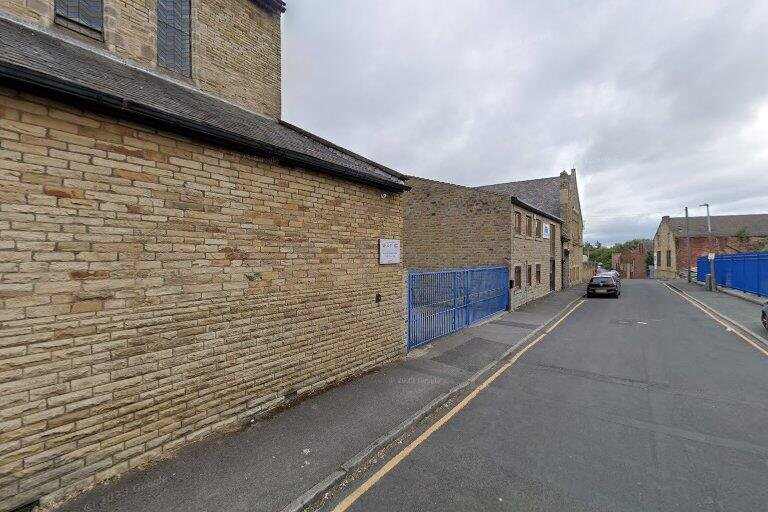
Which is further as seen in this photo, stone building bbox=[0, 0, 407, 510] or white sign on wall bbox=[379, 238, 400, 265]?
white sign on wall bbox=[379, 238, 400, 265]

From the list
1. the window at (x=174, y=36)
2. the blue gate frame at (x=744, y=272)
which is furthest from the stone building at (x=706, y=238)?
the window at (x=174, y=36)

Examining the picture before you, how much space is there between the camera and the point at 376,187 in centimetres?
775

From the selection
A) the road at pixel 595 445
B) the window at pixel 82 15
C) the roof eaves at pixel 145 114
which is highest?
the window at pixel 82 15

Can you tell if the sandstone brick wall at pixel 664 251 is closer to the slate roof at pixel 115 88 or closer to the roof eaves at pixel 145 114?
the slate roof at pixel 115 88

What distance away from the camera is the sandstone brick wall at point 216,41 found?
22.0 feet

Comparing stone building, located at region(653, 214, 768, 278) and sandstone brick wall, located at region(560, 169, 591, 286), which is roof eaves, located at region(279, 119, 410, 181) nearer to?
sandstone brick wall, located at region(560, 169, 591, 286)

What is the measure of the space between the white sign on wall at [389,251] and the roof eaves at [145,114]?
2.07 m

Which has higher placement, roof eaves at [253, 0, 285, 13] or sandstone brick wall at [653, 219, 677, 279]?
roof eaves at [253, 0, 285, 13]

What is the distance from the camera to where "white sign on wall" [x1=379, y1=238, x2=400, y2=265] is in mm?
7837

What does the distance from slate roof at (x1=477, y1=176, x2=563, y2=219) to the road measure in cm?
2426

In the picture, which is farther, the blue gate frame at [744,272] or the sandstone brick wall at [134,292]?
the blue gate frame at [744,272]

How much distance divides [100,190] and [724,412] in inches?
374

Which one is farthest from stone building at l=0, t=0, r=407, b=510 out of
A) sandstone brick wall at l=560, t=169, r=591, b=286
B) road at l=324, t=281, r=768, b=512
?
sandstone brick wall at l=560, t=169, r=591, b=286

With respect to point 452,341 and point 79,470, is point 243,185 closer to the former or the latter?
point 79,470
